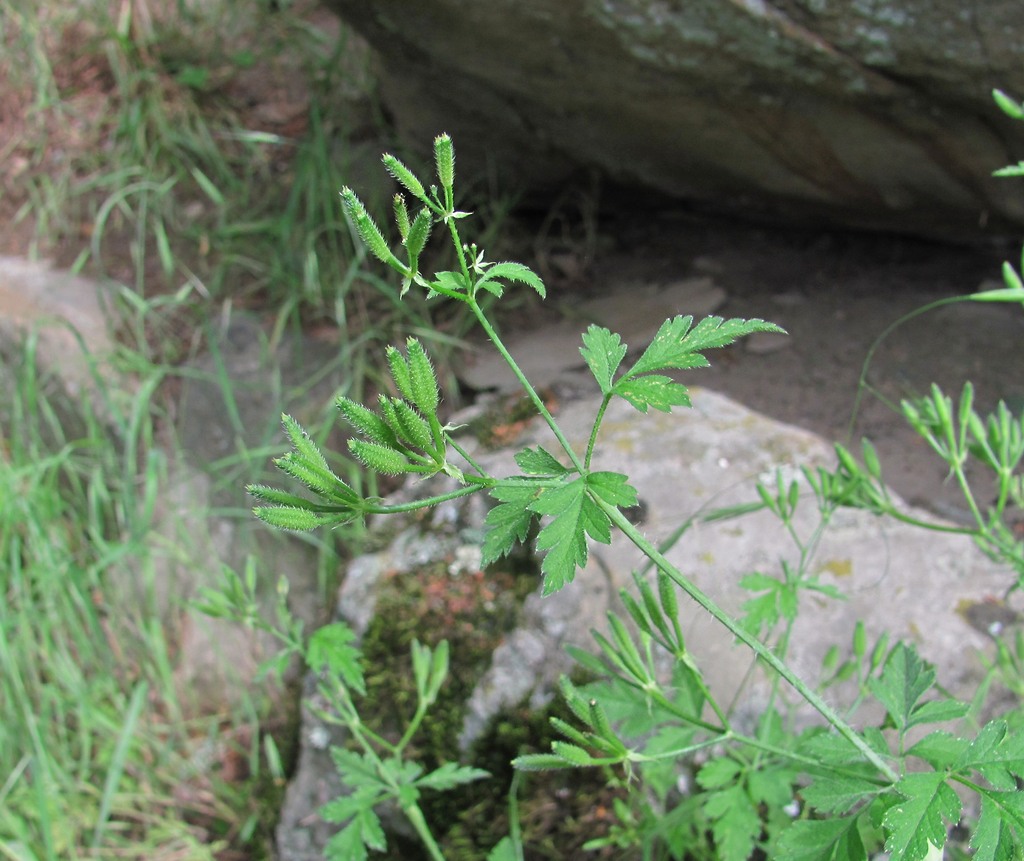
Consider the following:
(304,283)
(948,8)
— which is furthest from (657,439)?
(304,283)

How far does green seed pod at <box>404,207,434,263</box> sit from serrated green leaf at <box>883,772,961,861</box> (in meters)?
0.63

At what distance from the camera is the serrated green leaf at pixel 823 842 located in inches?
35.6

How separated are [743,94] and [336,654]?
6.59 feet

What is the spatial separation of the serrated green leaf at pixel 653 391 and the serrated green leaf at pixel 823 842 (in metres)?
0.43

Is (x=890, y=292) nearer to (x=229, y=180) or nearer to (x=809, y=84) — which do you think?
(x=809, y=84)

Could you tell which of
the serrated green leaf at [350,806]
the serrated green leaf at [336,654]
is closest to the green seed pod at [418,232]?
the serrated green leaf at [336,654]

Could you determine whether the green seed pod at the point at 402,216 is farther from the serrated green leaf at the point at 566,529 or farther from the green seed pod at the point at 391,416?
the serrated green leaf at the point at 566,529

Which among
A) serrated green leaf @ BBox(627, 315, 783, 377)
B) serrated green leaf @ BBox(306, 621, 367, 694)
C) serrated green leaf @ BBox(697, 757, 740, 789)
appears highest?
serrated green leaf @ BBox(627, 315, 783, 377)

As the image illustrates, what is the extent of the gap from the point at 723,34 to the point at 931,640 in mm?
1591

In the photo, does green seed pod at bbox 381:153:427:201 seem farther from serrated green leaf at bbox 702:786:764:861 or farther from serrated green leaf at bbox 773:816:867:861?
serrated green leaf at bbox 702:786:764:861

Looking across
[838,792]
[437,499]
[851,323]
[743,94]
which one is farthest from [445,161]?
[851,323]

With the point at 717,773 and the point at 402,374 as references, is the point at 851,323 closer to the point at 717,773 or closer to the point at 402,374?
the point at 717,773

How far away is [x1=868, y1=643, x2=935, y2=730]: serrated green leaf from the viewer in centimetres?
101

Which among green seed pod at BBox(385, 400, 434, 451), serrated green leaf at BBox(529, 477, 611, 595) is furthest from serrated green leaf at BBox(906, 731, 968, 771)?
green seed pod at BBox(385, 400, 434, 451)
